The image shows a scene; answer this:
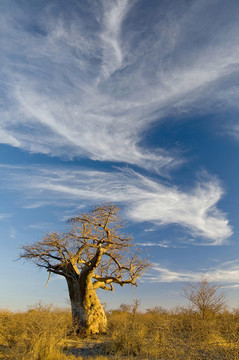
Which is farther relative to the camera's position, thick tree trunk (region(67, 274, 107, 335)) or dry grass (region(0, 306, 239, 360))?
thick tree trunk (region(67, 274, 107, 335))

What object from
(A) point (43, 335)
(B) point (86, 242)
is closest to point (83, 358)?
(A) point (43, 335)

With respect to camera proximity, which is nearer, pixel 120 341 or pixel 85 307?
pixel 120 341

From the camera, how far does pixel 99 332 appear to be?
14680 mm

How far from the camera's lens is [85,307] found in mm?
14766

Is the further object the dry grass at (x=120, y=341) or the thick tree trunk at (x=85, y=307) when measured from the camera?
the thick tree trunk at (x=85, y=307)

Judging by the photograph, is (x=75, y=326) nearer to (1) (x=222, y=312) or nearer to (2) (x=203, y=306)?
(2) (x=203, y=306)

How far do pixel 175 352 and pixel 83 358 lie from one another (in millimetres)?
4318

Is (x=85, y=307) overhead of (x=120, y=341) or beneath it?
overhead

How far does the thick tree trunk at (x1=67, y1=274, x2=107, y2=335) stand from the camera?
14.5 metres

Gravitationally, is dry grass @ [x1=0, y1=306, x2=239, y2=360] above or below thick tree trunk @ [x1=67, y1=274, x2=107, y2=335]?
below

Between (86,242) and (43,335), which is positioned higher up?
(86,242)

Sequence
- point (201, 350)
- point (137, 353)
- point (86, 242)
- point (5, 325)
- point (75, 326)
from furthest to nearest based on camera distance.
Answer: point (86, 242)
point (75, 326)
point (5, 325)
point (137, 353)
point (201, 350)

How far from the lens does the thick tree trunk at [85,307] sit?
47.4 ft

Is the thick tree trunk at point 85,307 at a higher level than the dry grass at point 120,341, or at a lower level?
higher
